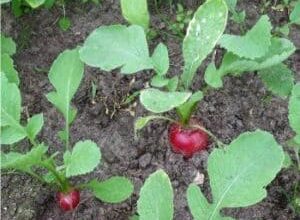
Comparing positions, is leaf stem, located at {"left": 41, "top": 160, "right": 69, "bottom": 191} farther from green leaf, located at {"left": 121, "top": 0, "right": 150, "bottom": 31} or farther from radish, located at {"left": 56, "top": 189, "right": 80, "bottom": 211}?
green leaf, located at {"left": 121, "top": 0, "right": 150, "bottom": 31}

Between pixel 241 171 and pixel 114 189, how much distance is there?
34 cm

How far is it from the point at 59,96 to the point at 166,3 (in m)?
0.58

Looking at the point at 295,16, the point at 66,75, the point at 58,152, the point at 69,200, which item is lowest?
the point at 69,200

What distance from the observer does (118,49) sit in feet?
5.40

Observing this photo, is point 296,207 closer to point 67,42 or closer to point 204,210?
point 204,210

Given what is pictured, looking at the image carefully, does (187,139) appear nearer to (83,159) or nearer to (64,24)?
(83,159)

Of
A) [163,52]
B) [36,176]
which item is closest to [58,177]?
[36,176]

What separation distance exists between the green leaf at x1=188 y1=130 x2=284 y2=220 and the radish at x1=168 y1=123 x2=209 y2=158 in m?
0.23

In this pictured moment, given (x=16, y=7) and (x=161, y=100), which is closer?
(x=161, y=100)

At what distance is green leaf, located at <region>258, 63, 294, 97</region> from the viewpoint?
5.61 ft

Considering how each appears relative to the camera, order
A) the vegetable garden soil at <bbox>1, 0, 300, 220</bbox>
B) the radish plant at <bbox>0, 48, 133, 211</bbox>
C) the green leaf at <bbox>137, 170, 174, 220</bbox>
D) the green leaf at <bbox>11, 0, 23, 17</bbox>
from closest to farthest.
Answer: the green leaf at <bbox>137, 170, 174, 220</bbox> < the radish plant at <bbox>0, 48, 133, 211</bbox> < the vegetable garden soil at <bbox>1, 0, 300, 220</bbox> < the green leaf at <bbox>11, 0, 23, 17</bbox>

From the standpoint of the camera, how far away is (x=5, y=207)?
1.69m

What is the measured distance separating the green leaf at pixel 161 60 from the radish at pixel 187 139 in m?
0.17

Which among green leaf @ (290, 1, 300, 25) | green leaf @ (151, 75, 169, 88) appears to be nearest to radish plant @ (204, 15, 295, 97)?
green leaf @ (151, 75, 169, 88)
